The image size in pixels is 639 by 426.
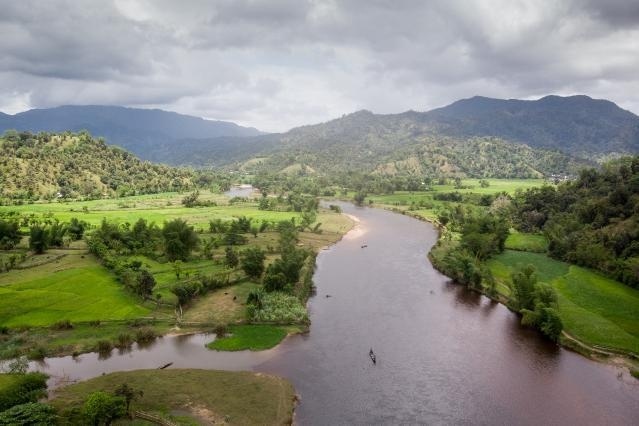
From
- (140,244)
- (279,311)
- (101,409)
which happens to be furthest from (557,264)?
(140,244)

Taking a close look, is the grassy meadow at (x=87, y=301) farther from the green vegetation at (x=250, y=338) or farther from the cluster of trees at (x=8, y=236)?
the green vegetation at (x=250, y=338)

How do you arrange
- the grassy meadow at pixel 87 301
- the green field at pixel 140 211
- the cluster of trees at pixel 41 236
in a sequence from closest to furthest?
1. the grassy meadow at pixel 87 301
2. the cluster of trees at pixel 41 236
3. the green field at pixel 140 211

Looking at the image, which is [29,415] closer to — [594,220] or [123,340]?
[123,340]

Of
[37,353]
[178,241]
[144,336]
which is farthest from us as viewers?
[178,241]

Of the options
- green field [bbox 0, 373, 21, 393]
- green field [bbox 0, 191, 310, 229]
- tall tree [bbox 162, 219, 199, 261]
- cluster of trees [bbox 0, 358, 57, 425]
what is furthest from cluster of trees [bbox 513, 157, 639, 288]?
green field [bbox 0, 373, 21, 393]

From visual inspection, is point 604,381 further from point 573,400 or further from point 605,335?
point 605,335

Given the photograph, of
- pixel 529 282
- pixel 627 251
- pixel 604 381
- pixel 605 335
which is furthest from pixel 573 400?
pixel 627 251

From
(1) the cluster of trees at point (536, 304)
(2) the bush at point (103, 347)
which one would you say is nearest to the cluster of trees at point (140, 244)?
(2) the bush at point (103, 347)
